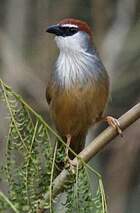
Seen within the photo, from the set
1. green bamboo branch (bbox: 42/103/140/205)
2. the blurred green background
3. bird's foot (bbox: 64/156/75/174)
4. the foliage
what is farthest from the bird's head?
the blurred green background

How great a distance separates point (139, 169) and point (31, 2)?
1.98 metres

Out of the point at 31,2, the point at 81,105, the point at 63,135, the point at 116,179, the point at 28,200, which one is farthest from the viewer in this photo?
the point at 31,2

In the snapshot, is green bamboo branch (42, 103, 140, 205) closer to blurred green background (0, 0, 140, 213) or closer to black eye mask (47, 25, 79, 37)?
black eye mask (47, 25, 79, 37)

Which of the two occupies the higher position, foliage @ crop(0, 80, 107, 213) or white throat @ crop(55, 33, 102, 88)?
foliage @ crop(0, 80, 107, 213)

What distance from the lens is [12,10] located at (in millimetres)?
6602

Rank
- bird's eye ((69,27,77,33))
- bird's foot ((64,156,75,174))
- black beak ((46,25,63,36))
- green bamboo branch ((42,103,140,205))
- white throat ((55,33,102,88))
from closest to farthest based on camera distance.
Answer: bird's foot ((64,156,75,174))
green bamboo branch ((42,103,140,205))
black beak ((46,25,63,36))
bird's eye ((69,27,77,33))
white throat ((55,33,102,88))

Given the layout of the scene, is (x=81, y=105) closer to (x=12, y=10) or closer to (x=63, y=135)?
(x=63, y=135)

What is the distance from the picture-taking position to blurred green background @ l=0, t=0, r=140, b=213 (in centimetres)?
628

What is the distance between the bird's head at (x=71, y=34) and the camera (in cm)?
359

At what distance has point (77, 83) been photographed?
3781 mm

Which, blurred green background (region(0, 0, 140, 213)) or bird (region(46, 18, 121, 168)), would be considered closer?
bird (region(46, 18, 121, 168))

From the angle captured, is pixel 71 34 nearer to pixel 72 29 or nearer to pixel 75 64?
pixel 72 29

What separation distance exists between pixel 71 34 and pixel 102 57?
8.88 ft

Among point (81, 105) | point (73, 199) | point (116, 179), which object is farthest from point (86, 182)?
point (116, 179)
